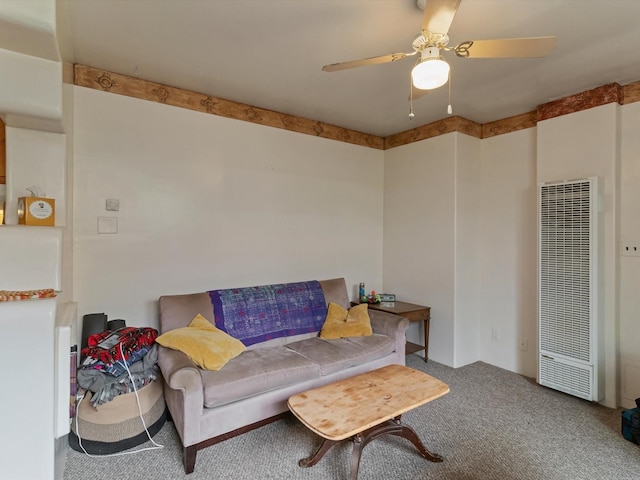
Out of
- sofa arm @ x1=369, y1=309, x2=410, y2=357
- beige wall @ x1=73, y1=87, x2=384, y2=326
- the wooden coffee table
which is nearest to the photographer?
the wooden coffee table

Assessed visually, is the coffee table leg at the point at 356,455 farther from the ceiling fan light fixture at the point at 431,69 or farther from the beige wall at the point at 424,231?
the beige wall at the point at 424,231

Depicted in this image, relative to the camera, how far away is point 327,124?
12.7 feet

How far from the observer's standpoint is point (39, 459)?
5.18 feet

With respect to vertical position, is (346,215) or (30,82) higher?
(30,82)

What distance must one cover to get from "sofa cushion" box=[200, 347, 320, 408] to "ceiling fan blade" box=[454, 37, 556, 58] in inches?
86.2

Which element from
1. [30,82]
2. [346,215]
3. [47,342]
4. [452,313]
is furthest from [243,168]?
[452,313]

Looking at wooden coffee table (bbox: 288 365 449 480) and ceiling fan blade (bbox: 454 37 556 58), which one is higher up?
ceiling fan blade (bbox: 454 37 556 58)

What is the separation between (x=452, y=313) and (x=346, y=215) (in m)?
1.60

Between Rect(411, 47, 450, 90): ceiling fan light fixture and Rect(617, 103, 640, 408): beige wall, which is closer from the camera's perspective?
Rect(411, 47, 450, 90): ceiling fan light fixture

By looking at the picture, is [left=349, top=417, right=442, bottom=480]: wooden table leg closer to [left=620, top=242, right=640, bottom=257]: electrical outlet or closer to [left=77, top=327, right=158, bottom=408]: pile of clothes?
[left=77, top=327, right=158, bottom=408]: pile of clothes

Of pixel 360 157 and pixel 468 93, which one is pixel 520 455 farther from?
pixel 360 157

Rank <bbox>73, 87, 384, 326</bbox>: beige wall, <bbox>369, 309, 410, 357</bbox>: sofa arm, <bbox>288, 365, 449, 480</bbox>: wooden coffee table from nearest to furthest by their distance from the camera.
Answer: <bbox>288, 365, 449, 480</bbox>: wooden coffee table, <bbox>73, 87, 384, 326</bbox>: beige wall, <bbox>369, 309, 410, 357</bbox>: sofa arm

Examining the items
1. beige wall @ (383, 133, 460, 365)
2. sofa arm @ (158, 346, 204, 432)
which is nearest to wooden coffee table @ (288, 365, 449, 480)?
sofa arm @ (158, 346, 204, 432)

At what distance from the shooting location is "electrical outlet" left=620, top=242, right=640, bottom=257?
2.71 m
